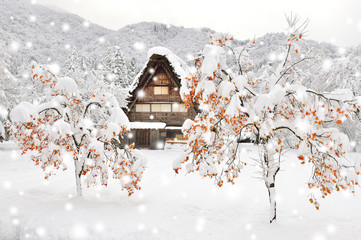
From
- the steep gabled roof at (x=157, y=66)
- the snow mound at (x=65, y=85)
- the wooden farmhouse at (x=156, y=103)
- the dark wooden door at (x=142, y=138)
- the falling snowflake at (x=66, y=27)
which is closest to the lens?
the snow mound at (x=65, y=85)

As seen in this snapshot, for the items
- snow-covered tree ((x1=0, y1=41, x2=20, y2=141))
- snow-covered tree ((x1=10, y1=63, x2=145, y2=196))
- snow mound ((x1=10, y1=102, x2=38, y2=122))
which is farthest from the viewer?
snow-covered tree ((x1=0, y1=41, x2=20, y2=141))

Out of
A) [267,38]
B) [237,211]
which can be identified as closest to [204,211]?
[237,211]

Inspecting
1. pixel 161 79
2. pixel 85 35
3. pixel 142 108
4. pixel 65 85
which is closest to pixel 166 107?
pixel 142 108

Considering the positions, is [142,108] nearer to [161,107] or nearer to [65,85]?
[161,107]

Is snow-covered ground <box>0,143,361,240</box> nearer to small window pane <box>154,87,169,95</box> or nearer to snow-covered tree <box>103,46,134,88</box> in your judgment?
small window pane <box>154,87,169,95</box>

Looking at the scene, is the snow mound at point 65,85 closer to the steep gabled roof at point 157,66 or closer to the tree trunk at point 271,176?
the tree trunk at point 271,176

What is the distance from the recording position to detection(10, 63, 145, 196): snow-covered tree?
7.30 meters

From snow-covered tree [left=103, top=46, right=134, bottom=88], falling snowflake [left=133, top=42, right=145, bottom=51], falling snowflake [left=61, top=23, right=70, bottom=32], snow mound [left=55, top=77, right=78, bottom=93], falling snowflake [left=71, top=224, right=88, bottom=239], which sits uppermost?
falling snowflake [left=61, top=23, right=70, bottom=32]

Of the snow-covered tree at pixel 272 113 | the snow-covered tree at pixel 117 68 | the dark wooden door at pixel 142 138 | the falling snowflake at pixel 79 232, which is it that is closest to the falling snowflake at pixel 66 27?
the snow-covered tree at pixel 117 68

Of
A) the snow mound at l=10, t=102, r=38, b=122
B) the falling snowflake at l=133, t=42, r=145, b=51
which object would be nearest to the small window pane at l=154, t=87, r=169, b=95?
the snow mound at l=10, t=102, r=38, b=122

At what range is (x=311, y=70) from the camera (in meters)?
24.2

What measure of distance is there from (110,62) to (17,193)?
3863 centimetres

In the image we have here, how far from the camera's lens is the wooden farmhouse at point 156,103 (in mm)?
26688

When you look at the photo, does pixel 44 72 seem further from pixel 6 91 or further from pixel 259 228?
pixel 6 91
